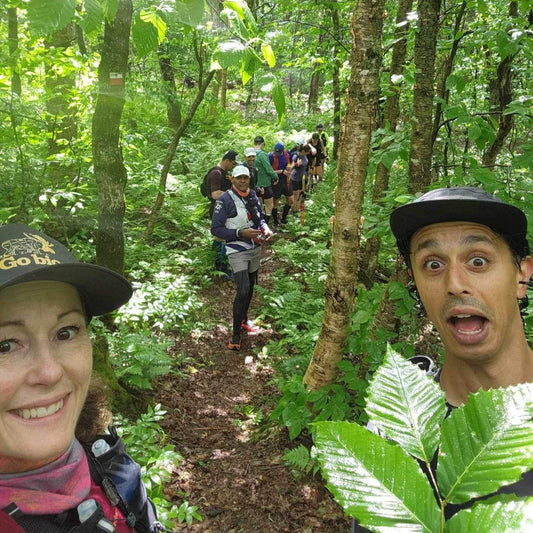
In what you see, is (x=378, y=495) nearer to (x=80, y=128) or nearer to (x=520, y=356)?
(x=520, y=356)

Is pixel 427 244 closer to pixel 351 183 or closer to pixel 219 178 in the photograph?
pixel 351 183

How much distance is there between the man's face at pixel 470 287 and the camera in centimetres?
158

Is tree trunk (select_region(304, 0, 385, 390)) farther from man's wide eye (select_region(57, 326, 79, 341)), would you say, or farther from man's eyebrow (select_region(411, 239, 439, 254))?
man's wide eye (select_region(57, 326, 79, 341))

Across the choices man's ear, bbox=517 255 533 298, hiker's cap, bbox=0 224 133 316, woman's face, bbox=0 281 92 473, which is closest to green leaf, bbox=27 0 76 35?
hiker's cap, bbox=0 224 133 316

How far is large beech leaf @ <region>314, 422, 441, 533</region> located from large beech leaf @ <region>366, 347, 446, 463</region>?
1.6 inches

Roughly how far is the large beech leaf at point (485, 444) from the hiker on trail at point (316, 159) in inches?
532

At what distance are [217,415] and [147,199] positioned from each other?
7623 millimetres

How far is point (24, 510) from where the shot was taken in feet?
4.28

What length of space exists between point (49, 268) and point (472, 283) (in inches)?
60.1

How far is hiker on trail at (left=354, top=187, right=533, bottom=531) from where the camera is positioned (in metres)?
1.59

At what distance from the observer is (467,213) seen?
5.31 feet

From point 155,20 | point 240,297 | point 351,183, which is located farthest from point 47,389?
point 240,297

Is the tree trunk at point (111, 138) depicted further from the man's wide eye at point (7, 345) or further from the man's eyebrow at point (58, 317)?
the man's wide eye at point (7, 345)

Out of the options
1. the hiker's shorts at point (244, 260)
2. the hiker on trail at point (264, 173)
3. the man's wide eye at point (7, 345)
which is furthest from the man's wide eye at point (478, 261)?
the hiker on trail at point (264, 173)
